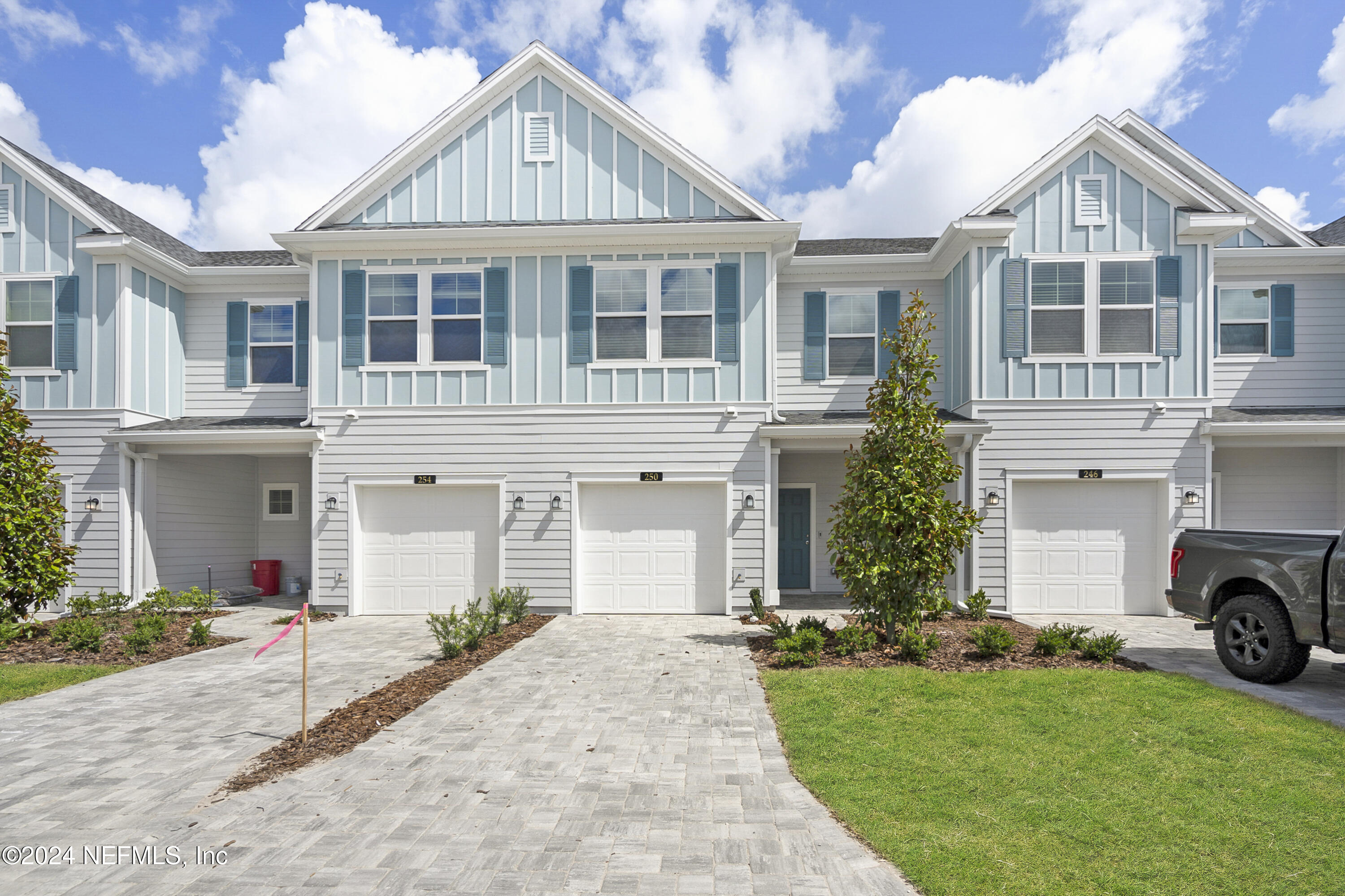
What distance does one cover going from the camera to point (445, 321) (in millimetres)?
12289

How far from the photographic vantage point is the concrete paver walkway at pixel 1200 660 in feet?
21.9

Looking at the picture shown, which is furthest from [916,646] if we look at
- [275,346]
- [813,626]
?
[275,346]

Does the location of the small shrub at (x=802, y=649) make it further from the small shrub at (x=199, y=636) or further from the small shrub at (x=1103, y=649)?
the small shrub at (x=199, y=636)

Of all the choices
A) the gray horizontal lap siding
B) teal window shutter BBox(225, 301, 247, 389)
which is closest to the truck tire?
the gray horizontal lap siding

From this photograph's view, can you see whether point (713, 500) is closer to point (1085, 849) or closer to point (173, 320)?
point (1085, 849)

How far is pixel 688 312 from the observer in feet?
39.8

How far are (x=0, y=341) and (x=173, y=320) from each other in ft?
12.7

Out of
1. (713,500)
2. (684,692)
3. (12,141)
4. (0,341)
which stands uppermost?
(12,141)

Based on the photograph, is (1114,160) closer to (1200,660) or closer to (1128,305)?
(1128,305)

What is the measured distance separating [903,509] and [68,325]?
1405 centimetres

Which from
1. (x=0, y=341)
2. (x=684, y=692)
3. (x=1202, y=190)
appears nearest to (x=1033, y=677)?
(x=684, y=692)

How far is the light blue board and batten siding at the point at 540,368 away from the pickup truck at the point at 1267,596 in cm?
639

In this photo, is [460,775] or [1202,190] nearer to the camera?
[460,775]

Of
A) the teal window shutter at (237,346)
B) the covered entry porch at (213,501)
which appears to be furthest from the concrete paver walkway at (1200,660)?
the teal window shutter at (237,346)
